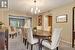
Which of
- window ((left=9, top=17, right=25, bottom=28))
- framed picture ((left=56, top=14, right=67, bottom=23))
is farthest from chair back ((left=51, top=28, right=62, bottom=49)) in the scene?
window ((left=9, top=17, right=25, bottom=28))

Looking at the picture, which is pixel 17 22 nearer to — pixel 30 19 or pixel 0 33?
pixel 30 19

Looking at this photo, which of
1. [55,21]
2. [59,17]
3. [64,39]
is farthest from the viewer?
[55,21]

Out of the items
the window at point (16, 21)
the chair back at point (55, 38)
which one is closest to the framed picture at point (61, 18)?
the chair back at point (55, 38)

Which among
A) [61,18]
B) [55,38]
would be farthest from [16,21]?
[55,38]

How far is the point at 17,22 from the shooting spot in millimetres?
14836

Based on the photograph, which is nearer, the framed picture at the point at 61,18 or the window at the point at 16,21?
the framed picture at the point at 61,18

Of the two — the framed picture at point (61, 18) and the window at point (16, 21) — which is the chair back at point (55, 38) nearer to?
the framed picture at point (61, 18)

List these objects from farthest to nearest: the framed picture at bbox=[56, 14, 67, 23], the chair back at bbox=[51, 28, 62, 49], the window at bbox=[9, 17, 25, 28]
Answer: the window at bbox=[9, 17, 25, 28] → the framed picture at bbox=[56, 14, 67, 23] → the chair back at bbox=[51, 28, 62, 49]

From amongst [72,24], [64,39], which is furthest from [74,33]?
[64,39]

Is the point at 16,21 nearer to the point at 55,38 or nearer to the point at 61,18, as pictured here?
the point at 61,18

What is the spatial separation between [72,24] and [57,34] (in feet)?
6.47

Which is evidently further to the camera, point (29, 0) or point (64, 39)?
point (64, 39)

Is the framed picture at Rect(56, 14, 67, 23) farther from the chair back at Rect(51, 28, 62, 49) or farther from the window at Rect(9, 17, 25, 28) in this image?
the window at Rect(9, 17, 25, 28)

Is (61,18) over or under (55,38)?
over
